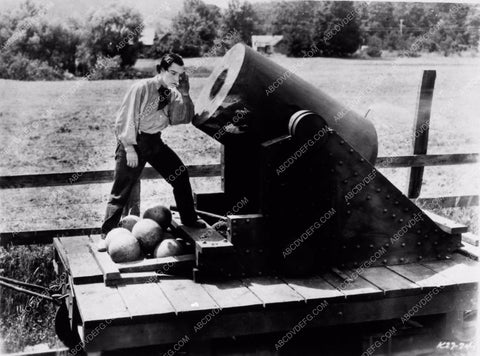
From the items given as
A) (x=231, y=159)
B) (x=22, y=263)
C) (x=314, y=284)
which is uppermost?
(x=231, y=159)

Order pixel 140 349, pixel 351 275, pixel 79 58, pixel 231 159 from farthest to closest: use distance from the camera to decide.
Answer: pixel 79 58, pixel 231 159, pixel 351 275, pixel 140 349

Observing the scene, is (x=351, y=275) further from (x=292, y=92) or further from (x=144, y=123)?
(x=144, y=123)

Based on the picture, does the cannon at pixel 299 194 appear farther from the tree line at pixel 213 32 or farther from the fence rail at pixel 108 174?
the tree line at pixel 213 32

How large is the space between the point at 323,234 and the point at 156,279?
52.1 inches

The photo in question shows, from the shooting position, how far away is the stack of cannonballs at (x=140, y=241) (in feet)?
17.1

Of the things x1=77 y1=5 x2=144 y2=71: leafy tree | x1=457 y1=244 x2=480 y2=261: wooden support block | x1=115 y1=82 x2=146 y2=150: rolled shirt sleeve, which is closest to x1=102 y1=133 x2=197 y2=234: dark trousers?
x1=115 y1=82 x2=146 y2=150: rolled shirt sleeve

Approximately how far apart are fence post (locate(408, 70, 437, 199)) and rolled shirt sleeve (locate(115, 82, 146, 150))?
4251mm

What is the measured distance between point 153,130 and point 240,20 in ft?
34.5

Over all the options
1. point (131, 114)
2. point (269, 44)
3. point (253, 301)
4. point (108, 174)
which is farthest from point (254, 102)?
point (269, 44)

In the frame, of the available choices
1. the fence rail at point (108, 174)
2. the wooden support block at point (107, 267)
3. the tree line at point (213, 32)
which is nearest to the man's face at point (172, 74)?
the wooden support block at point (107, 267)

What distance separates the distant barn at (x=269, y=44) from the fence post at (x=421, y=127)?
814 centimetres

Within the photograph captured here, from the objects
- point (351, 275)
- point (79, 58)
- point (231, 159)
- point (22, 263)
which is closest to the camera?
point (351, 275)

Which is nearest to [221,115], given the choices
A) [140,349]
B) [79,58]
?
[140,349]

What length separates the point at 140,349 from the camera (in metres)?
4.81
